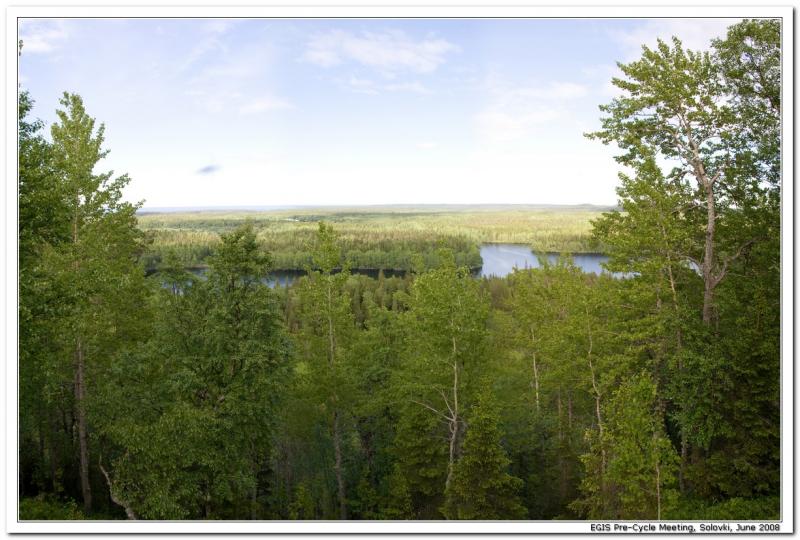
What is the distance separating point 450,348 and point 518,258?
14.1 metres

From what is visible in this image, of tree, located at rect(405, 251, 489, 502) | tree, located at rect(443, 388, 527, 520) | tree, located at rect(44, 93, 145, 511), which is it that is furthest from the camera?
tree, located at rect(405, 251, 489, 502)

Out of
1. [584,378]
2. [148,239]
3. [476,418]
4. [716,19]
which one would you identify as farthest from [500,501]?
[148,239]

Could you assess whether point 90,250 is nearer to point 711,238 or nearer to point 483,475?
point 483,475

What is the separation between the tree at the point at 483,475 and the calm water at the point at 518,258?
10365 mm

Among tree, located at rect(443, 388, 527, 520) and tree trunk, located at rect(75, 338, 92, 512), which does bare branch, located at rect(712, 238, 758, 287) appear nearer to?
tree, located at rect(443, 388, 527, 520)

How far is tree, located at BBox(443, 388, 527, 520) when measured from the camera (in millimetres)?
13062

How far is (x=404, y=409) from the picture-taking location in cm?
1672

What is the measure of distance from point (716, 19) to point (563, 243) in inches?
523

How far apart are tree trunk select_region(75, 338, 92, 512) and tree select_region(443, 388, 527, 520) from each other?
410 inches

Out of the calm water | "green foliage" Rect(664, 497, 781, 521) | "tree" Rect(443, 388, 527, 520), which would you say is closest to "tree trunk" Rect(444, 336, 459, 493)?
"tree" Rect(443, 388, 527, 520)

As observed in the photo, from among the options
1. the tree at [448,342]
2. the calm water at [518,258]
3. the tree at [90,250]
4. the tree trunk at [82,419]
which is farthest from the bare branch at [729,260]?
the tree trunk at [82,419]

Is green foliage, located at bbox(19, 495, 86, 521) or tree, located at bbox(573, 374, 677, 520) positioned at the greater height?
tree, located at bbox(573, 374, 677, 520)

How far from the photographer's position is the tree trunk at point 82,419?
1422cm

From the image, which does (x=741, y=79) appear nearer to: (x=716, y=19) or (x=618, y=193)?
(x=716, y=19)
